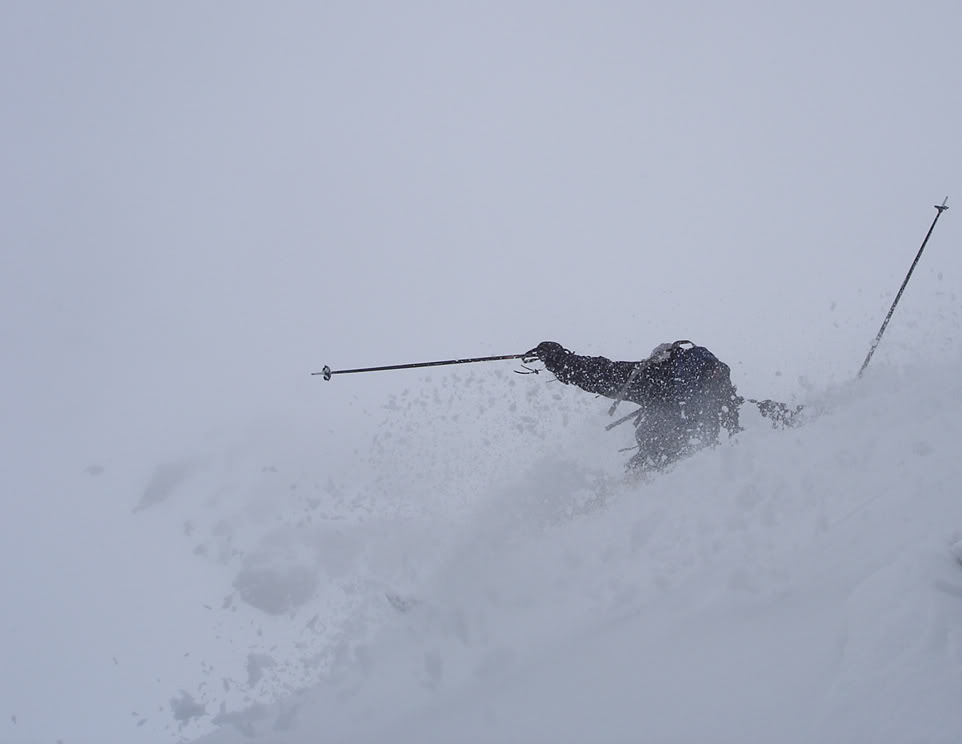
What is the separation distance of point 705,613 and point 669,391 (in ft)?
15.0

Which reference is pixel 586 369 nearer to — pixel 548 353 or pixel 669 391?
pixel 548 353

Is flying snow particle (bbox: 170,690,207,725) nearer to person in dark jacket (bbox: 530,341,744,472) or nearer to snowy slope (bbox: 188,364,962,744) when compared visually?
snowy slope (bbox: 188,364,962,744)

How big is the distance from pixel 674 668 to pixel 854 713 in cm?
115

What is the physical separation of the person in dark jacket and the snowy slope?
1.92ft

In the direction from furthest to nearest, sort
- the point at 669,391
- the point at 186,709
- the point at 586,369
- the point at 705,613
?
1. the point at 586,369
2. the point at 669,391
3. the point at 186,709
4. the point at 705,613

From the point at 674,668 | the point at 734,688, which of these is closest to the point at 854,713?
the point at 734,688

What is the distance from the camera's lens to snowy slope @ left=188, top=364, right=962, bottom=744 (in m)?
3.58

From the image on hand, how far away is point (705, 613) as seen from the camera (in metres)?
4.58

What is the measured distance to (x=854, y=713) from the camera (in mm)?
3297

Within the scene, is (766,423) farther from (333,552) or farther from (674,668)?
(333,552)

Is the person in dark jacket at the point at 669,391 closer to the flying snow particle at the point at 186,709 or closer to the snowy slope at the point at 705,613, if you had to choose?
the snowy slope at the point at 705,613

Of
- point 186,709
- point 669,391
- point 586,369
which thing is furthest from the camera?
point 586,369

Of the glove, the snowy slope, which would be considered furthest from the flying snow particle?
the glove

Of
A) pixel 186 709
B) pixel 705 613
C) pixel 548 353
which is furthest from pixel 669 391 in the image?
pixel 186 709
